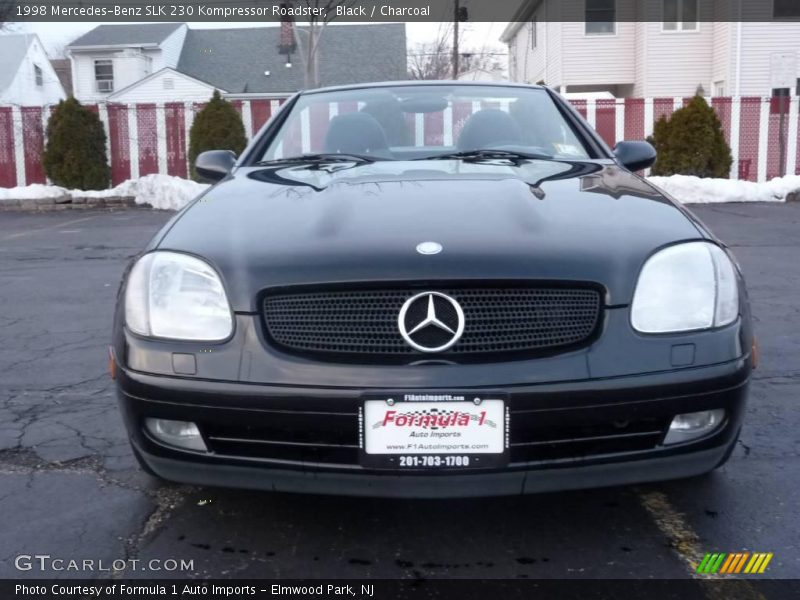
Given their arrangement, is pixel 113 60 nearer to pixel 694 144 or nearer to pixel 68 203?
pixel 68 203

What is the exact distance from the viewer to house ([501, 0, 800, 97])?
2277 cm

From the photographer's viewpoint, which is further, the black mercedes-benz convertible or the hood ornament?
the hood ornament

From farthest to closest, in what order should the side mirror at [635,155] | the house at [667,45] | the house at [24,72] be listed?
the house at [24,72] < the house at [667,45] < the side mirror at [635,155]

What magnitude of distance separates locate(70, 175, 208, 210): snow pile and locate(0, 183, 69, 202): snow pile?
0.25 meters

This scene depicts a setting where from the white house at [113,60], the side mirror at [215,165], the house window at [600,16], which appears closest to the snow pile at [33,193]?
the side mirror at [215,165]

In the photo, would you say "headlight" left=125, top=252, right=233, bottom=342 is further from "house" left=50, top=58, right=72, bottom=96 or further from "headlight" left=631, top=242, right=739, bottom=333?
"house" left=50, top=58, right=72, bottom=96

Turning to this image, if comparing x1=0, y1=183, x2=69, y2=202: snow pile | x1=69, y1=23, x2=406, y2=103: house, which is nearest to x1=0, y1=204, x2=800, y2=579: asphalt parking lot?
x1=0, y1=183, x2=69, y2=202: snow pile

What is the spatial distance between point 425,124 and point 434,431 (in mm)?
2073

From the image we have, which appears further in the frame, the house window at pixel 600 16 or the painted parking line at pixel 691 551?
the house window at pixel 600 16

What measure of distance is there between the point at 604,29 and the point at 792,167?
34.6 feet

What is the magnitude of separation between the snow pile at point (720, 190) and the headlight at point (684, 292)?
12466mm

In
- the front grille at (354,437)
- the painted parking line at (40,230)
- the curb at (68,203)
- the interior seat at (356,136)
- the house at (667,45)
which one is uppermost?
the house at (667,45)

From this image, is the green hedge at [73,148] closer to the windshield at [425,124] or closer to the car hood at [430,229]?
the windshield at [425,124]

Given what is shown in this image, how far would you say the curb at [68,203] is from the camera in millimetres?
16078
